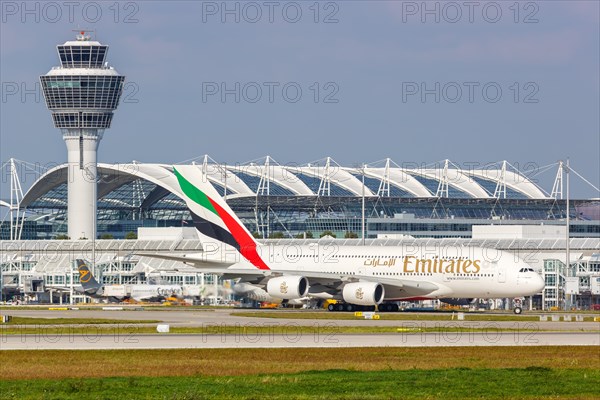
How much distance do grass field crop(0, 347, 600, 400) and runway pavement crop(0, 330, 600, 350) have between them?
98.6 inches

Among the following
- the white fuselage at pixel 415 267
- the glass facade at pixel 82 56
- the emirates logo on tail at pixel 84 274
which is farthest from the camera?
the glass facade at pixel 82 56

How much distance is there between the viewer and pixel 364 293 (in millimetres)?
85062

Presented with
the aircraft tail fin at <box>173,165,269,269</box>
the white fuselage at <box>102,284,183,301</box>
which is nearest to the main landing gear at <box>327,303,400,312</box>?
the aircraft tail fin at <box>173,165,269,269</box>

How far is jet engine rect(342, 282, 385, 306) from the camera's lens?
84938mm

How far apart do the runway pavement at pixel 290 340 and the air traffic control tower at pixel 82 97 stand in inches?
5535

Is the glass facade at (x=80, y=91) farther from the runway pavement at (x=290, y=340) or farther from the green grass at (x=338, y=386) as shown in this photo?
the green grass at (x=338, y=386)

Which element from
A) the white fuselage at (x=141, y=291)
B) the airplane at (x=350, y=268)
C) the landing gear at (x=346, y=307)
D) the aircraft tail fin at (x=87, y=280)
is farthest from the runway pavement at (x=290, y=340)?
the aircraft tail fin at (x=87, y=280)

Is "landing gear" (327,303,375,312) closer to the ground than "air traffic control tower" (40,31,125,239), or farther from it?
closer to the ground

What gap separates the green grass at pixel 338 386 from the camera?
108ft

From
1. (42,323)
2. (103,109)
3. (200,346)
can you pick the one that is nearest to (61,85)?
(103,109)

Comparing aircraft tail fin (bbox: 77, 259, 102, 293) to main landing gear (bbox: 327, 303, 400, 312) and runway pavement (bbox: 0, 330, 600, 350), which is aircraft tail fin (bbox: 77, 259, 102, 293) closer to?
main landing gear (bbox: 327, 303, 400, 312)

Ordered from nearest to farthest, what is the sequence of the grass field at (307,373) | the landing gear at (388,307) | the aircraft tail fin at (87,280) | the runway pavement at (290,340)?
the grass field at (307,373) → the runway pavement at (290,340) → the landing gear at (388,307) → the aircraft tail fin at (87,280)

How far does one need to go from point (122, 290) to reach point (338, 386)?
87.0 meters

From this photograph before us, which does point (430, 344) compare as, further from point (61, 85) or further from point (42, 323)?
point (61, 85)
